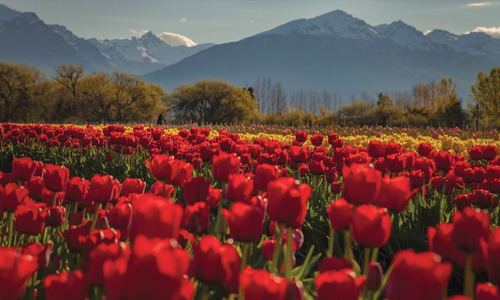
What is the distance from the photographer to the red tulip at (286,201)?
168 cm

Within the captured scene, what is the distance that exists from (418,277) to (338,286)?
0.21 metres

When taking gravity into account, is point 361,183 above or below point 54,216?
above

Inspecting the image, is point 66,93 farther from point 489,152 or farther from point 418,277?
point 418,277

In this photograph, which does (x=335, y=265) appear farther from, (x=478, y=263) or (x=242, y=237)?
(x=478, y=263)

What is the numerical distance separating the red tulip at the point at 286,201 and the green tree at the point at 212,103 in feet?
169

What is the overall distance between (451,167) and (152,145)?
396 cm

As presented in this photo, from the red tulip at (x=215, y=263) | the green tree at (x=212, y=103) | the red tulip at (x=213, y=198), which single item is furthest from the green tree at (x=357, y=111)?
the red tulip at (x=215, y=263)

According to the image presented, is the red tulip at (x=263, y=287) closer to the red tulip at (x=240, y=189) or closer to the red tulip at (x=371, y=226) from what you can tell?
the red tulip at (x=371, y=226)

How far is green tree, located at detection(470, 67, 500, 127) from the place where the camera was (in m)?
44.3

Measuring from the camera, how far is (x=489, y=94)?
44938mm

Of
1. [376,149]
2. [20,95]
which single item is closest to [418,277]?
[376,149]

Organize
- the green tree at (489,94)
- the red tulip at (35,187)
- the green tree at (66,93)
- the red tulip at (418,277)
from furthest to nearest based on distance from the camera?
the green tree at (66,93), the green tree at (489,94), the red tulip at (35,187), the red tulip at (418,277)

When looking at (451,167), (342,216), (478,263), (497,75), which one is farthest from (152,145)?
(497,75)

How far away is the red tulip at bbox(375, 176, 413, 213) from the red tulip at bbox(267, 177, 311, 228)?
48 cm
